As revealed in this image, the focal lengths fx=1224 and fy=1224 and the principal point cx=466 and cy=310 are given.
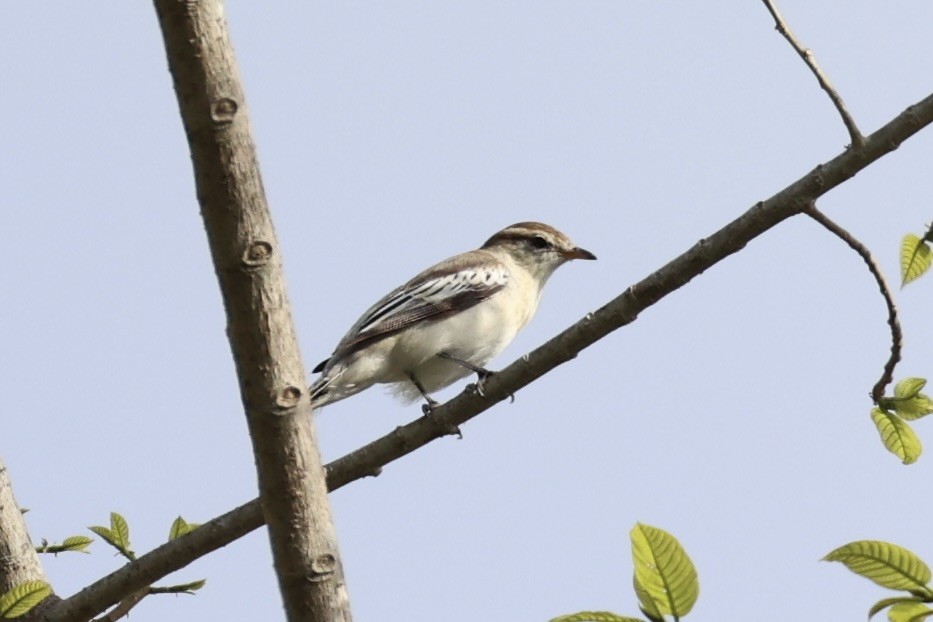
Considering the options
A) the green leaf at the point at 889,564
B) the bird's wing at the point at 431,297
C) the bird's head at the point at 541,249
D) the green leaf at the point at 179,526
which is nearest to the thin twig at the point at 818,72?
the green leaf at the point at 889,564

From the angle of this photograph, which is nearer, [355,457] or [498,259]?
[355,457]

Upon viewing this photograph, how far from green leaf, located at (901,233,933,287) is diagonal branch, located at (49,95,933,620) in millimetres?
340

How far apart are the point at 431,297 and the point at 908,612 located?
21.3 ft

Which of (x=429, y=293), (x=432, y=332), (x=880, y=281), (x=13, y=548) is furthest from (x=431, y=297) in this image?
(x=880, y=281)

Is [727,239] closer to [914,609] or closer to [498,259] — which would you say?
[914,609]

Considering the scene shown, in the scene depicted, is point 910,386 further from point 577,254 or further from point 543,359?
point 577,254

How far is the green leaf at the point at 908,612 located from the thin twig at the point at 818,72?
1875 mm

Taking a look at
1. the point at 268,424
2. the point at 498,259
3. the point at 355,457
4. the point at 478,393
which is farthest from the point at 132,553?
the point at 498,259

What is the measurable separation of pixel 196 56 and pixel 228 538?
2.56 metres

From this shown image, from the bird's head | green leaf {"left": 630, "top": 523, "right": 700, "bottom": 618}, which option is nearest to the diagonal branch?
green leaf {"left": 630, "top": 523, "right": 700, "bottom": 618}

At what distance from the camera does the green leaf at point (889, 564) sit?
8.79ft

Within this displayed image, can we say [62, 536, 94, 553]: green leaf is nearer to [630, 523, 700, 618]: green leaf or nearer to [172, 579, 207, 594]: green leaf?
[172, 579, 207, 594]: green leaf

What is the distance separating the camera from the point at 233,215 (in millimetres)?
2902

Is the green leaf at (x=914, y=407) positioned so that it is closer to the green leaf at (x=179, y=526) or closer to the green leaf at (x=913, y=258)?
the green leaf at (x=913, y=258)
